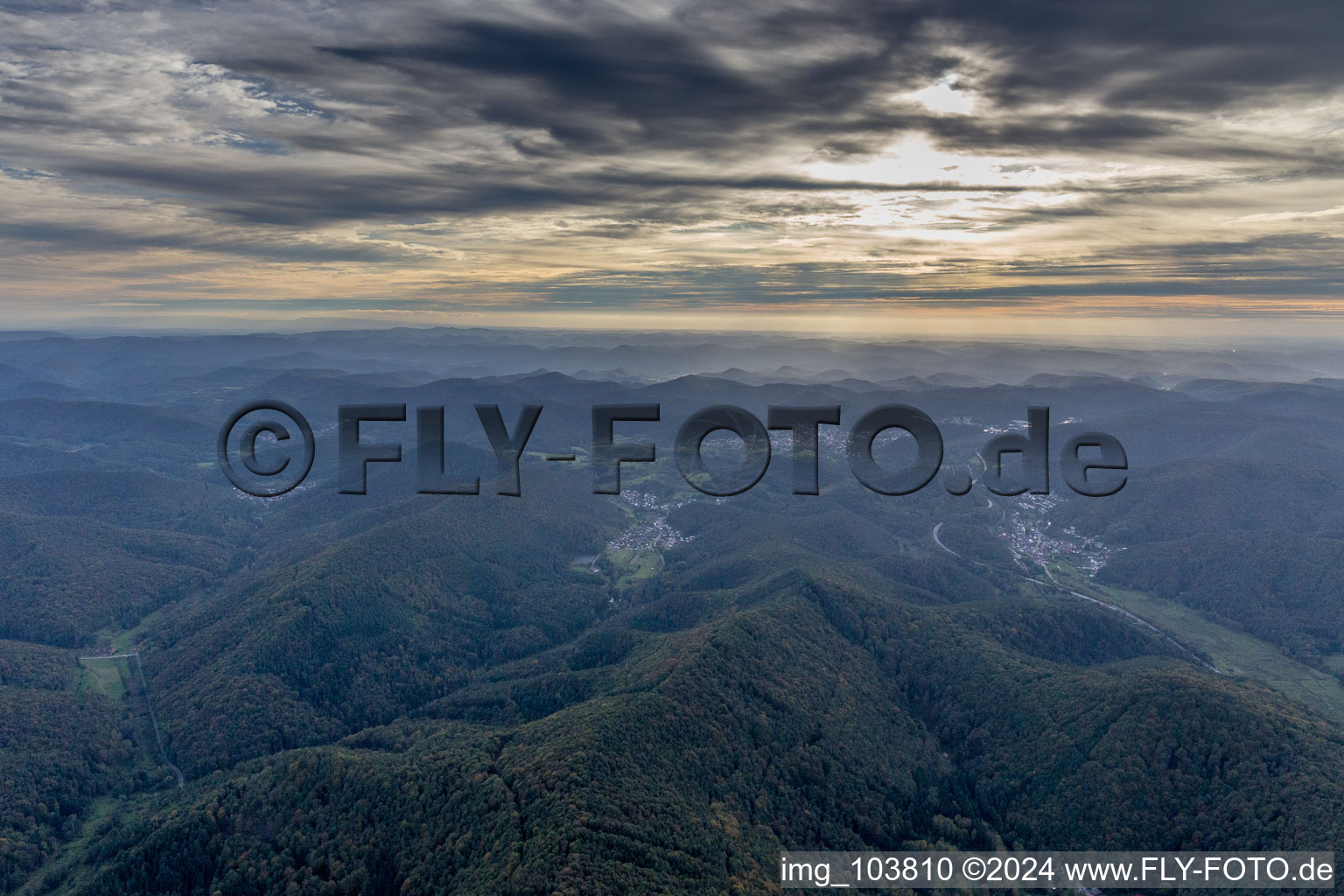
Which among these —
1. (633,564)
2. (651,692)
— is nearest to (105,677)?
(633,564)

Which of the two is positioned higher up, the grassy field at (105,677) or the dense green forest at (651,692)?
the dense green forest at (651,692)

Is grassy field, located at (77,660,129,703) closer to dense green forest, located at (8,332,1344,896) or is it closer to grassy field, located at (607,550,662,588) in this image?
dense green forest, located at (8,332,1344,896)

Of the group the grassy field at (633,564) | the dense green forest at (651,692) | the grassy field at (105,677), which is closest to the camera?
the dense green forest at (651,692)

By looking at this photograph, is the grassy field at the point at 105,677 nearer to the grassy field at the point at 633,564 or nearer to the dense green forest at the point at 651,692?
the dense green forest at the point at 651,692

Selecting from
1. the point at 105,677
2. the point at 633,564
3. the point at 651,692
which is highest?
the point at 651,692

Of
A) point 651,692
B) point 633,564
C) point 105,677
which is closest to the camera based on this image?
point 651,692

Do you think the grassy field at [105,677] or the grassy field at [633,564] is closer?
the grassy field at [105,677]

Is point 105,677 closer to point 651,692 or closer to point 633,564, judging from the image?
point 633,564

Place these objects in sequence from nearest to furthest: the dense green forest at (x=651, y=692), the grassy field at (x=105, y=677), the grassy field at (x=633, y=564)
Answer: the dense green forest at (x=651, y=692) < the grassy field at (x=105, y=677) < the grassy field at (x=633, y=564)

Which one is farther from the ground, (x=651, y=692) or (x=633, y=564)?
(x=651, y=692)

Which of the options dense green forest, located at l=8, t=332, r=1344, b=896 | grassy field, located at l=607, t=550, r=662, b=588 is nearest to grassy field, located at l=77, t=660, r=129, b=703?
dense green forest, located at l=8, t=332, r=1344, b=896

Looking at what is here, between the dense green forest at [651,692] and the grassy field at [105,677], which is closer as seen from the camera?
the dense green forest at [651,692]

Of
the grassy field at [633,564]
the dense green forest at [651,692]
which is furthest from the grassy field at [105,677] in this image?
the grassy field at [633,564]

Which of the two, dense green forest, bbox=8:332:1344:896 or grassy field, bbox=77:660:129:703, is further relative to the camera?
grassy field, bbox=77:660:129:703
